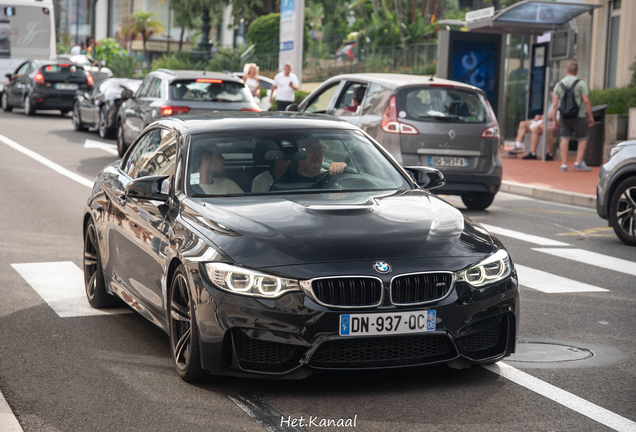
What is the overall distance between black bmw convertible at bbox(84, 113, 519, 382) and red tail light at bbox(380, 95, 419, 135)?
257 inches

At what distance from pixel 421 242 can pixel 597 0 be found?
2352 cm

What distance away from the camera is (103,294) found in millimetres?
6938

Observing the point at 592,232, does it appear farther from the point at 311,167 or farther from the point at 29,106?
the point at 29,106

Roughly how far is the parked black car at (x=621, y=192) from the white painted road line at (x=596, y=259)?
73 cm

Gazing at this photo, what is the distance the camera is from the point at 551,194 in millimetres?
15453

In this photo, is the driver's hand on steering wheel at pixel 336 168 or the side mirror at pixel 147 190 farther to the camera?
the driver's hand on steering wheel at pixel 336 168

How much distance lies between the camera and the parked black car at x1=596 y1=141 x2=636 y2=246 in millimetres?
10453

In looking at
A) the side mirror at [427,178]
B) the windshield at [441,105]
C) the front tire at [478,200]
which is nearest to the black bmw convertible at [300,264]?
the side mirror at [427,178]

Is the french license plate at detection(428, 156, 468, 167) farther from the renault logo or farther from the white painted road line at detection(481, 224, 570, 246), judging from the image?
the renault logo

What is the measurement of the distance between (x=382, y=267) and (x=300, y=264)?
1.29 ft

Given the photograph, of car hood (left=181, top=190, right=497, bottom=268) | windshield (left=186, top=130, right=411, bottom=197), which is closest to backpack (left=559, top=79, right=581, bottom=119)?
windshield (left=186, top=130, right=411, bottom=197)

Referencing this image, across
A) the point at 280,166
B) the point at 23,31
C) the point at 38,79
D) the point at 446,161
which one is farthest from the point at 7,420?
the point at 23,31

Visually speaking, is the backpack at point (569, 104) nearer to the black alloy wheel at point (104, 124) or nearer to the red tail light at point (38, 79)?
the black alloy wheel at point (104, 124)

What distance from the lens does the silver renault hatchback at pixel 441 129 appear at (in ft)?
41.4
